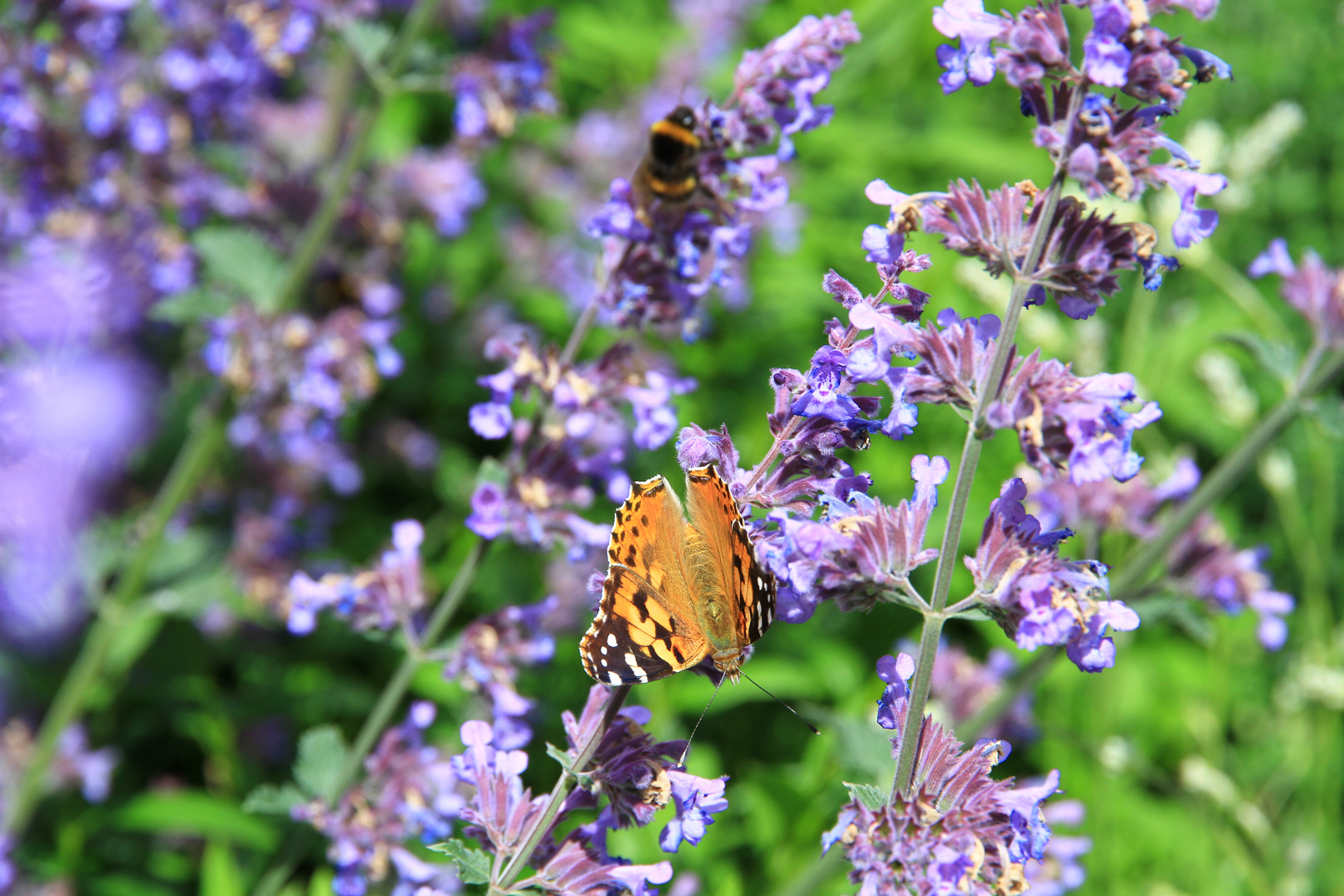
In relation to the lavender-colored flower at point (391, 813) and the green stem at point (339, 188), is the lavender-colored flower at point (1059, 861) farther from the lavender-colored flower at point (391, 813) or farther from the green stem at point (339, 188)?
the green stem at point (339, 188)

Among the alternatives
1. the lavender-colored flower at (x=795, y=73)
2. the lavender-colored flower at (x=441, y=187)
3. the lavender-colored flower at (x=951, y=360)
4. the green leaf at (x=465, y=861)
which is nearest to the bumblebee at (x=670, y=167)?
the lavender-colored flower at (x=795, y=73)

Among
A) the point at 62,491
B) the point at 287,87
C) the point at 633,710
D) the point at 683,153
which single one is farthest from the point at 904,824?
the point at 287,87

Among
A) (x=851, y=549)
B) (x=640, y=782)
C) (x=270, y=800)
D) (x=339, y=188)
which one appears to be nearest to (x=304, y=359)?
(x=339, y=188)

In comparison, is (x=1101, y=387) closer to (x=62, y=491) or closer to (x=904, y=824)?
(x=904, y=824)

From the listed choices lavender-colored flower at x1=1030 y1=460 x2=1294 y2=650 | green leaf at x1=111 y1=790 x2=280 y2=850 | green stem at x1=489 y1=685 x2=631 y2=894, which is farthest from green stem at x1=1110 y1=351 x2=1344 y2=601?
green leaf at x1=111 y1=790 x2=280 y2=850

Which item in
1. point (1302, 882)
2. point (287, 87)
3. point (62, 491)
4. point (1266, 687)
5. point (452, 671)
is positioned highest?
point (287, 87)

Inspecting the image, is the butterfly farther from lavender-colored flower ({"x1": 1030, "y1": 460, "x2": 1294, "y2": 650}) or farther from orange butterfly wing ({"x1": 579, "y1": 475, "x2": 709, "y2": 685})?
lavender-colored flower ({"x1": 1030, "y1": 460, "x2": 1294, "y2": 650})
